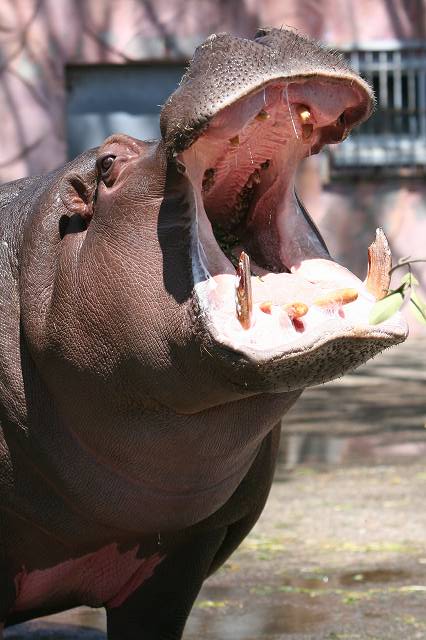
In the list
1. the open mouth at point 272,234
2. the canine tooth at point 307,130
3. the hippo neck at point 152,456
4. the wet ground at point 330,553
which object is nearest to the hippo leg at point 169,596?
the hippo neck at point 152,456

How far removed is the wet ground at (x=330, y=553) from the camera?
158 inches

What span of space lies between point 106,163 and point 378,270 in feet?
2.22

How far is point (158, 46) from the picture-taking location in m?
13.0

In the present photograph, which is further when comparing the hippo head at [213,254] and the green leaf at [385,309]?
the hippo head at [213,254]

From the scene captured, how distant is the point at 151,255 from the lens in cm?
287

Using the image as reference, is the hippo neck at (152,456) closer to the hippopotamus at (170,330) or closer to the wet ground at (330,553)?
the hippopotamus at (170,330)

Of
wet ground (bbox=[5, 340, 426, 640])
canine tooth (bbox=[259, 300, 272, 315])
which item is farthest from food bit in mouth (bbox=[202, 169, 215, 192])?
wet ground (bbox=[5, 340, 426, 640])

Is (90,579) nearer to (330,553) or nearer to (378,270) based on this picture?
(378,270)

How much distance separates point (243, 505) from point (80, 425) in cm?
55

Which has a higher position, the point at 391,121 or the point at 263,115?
the point at 263,115

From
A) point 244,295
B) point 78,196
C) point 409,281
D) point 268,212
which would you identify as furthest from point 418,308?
point 78,196

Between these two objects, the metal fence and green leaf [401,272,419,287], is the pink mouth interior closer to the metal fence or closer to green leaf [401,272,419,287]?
green leaf [401,272,419,287]

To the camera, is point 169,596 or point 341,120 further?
point 169,596

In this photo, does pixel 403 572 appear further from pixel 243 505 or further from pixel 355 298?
pixel 355 298
